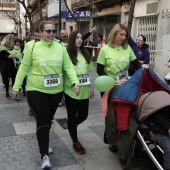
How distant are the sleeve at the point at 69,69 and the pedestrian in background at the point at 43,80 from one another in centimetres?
8

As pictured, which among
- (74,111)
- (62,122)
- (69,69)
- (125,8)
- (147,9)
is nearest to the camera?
(69,69)

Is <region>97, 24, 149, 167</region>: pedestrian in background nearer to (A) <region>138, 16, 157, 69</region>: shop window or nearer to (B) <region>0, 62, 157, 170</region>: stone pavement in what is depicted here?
(B) <region>0, 62, 157, 170</region>: stone pavement

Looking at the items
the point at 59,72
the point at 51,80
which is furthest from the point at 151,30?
the point at 51,80

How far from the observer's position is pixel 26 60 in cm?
381

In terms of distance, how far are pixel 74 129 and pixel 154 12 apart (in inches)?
398

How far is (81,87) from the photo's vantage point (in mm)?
4305

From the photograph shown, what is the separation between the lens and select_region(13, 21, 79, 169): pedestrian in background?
12.3 ft

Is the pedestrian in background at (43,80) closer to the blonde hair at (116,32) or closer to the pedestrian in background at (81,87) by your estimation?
the pedestrian in background at (81,87)

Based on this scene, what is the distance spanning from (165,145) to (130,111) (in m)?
0.58

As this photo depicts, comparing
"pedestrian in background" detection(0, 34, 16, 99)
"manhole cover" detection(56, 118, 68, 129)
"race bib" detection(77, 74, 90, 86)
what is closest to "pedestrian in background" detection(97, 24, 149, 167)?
"race bib" detection(77, 74, 90, 86)

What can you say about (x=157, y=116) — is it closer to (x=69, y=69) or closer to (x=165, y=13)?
(x=69, y=69)

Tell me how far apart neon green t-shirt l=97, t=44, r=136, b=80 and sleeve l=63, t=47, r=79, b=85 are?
469mm

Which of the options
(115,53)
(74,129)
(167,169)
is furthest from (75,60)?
(167,169)

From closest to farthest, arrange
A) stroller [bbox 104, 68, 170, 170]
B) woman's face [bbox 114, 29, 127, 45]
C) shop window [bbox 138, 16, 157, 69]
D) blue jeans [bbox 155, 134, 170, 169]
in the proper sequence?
blue jeans [bbox 155, 134, 170, 169] → stroller [bbox 104, 68, 170, 170] → woman's face [bbox 114, 29, 127, 45] → shop window [bbox 138, 16, 157, 69]
